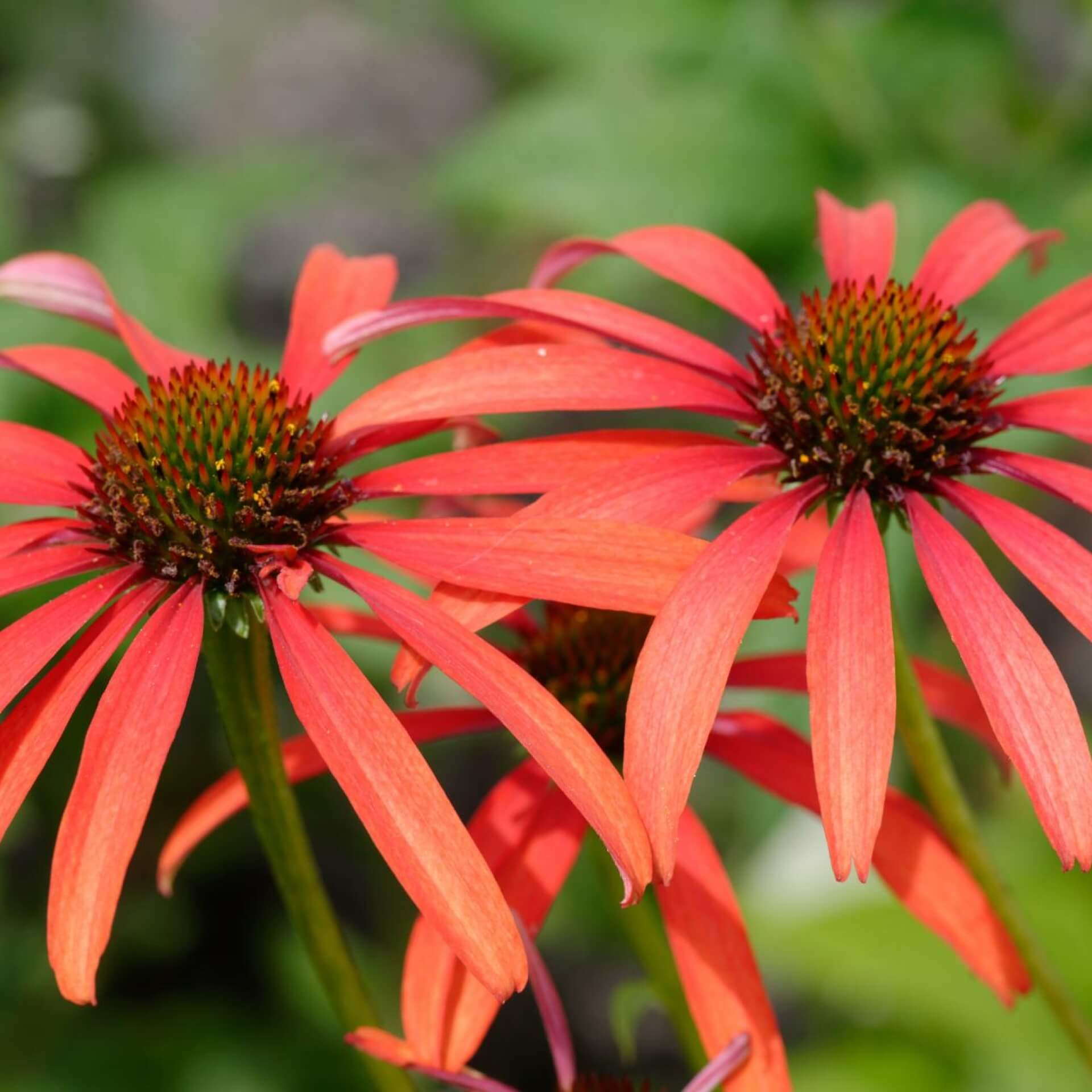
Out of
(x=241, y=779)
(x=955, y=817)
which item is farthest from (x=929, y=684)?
(x=241, y=779)

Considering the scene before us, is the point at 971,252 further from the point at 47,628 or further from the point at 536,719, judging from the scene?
the point at 47,628

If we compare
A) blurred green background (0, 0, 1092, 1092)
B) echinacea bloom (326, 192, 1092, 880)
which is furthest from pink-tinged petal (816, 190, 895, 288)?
blurred green background (0, 0, 1092, 1092)

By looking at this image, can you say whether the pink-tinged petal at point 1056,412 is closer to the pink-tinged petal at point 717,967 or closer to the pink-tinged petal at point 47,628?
the pink-tinged petal at point 717,967

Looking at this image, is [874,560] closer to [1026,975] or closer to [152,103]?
[1026,975]

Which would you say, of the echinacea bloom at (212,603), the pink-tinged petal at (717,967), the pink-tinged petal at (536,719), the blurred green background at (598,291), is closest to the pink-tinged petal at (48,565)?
the echinacea bloom at (212,603)

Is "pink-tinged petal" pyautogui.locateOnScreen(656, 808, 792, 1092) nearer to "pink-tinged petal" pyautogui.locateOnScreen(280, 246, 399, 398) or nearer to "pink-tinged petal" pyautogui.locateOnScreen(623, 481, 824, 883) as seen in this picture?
"pink-tinged petal" pyautogui.locateOnScreen(623, 481, 824, 883)
